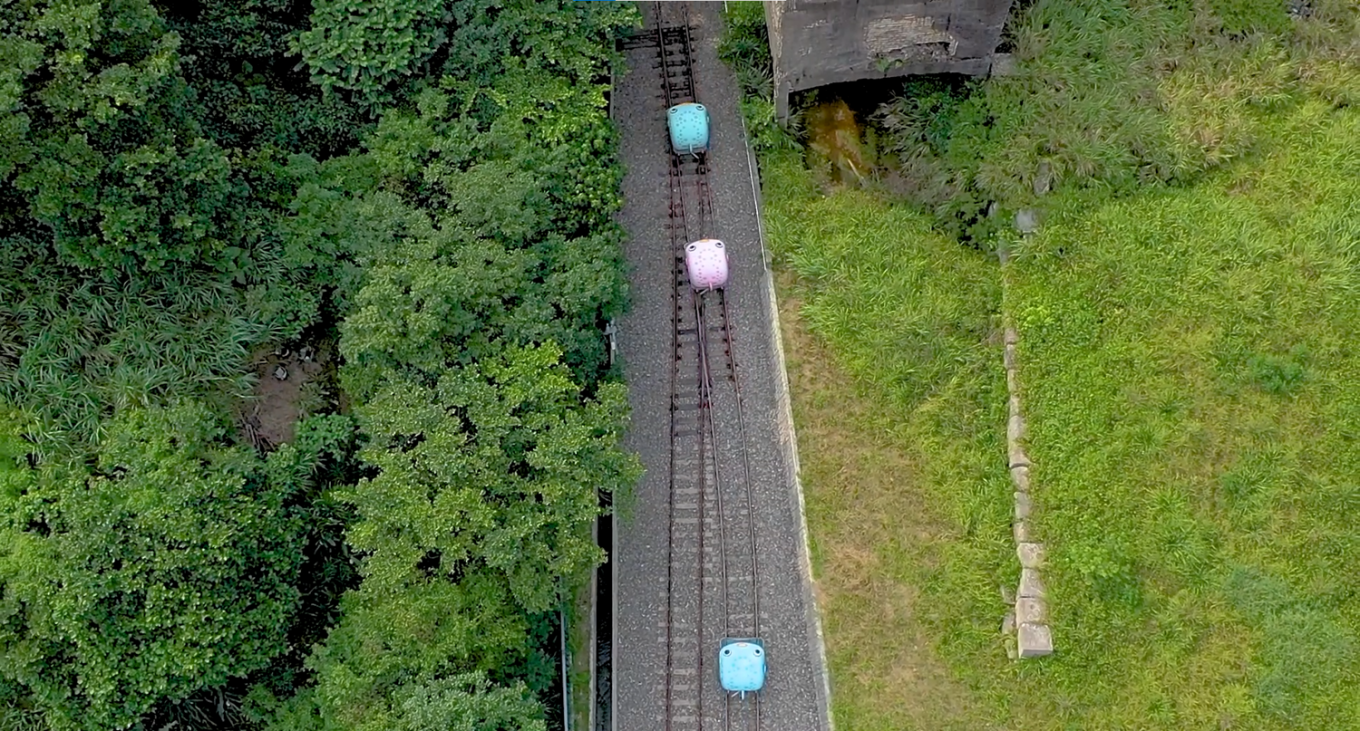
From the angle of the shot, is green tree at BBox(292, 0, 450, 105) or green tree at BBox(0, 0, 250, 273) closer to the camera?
green tree at BBox(0, 0, 250, 273)

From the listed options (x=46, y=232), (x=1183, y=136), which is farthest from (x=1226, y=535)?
(x=46, y=232)

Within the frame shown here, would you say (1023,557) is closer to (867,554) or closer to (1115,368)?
(867,554)

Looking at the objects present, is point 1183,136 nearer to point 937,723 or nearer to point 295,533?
point 937,723

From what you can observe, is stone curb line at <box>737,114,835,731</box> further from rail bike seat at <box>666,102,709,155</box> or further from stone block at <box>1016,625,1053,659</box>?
stone block at <box>1016,625,1053,659</box>

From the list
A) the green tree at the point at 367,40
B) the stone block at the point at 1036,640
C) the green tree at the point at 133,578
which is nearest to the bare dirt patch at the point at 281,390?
the green tree at the point at 133,578

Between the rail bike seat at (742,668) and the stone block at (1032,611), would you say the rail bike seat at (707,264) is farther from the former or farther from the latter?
the stone block at (1032,611)

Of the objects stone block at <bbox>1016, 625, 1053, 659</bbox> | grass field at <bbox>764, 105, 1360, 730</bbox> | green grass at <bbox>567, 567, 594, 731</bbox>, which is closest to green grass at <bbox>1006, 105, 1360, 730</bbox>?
grass field at <bbox>764, 105, 1360, 730</bbox>

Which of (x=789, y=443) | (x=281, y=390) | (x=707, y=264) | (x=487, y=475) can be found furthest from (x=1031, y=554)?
(x=281, y=390)

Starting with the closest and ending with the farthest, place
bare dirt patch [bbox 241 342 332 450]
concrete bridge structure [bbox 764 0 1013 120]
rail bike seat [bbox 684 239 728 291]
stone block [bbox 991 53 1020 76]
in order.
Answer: bare dirt patch [bbox 241 342 332 450]
concrete bridge structure [bbox 764 0 1013 120]
rail bike seat [bbox 684 239 728 291]
stone block [bbox 991 53 1020 76]
